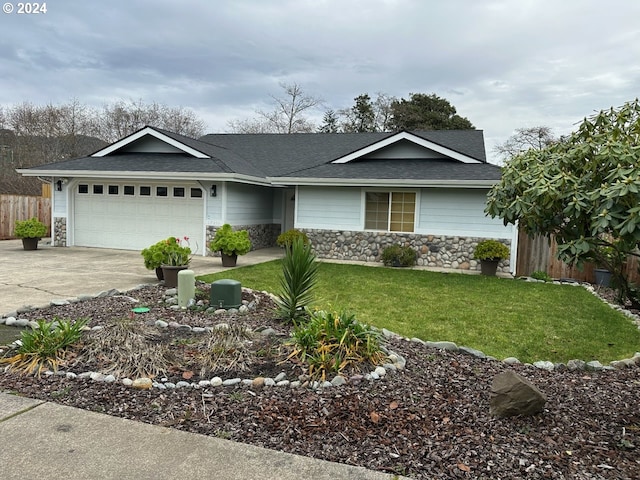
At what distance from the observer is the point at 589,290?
32.8 ft

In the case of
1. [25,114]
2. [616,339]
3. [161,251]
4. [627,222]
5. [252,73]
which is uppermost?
[252,73]

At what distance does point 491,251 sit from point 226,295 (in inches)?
291

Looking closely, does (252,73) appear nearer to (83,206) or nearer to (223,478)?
(83,206)

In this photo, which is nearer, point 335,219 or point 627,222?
point 627,222

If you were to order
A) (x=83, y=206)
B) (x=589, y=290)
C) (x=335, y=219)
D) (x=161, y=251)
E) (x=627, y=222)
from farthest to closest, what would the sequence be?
1. (x=83, y=206)
2. (x=335, y=219)
3. (x=589, y=290)
4. (x=161, y=251)
5. (x=627, y=222)

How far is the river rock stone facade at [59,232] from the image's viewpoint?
49.6 feet

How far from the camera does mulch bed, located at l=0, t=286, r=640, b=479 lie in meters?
2.79

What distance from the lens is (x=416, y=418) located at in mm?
3275

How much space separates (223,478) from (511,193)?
3.06 m

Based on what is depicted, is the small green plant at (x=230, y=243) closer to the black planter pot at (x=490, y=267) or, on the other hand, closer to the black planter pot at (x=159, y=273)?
the black planter pot at (x=159, y=273)

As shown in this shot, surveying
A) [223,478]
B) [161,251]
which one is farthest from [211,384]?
[161,251]

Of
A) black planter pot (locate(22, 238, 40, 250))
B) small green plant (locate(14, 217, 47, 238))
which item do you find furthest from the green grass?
black planter pot (locate(22, 238, 40, 250))

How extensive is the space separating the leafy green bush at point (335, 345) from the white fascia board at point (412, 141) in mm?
9609

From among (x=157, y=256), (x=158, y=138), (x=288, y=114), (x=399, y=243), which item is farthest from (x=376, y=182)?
(x=288, y=114)
